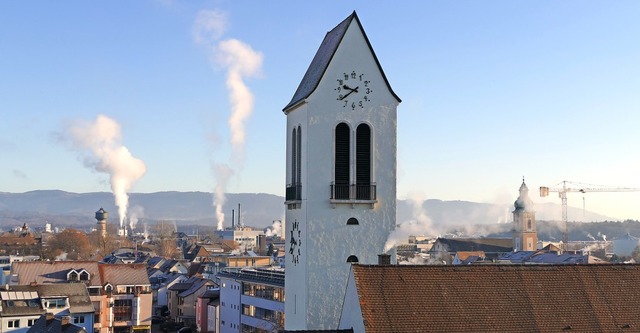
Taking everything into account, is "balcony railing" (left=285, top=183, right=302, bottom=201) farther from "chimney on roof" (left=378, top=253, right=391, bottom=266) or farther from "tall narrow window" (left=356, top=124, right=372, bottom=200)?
"chimney on roof" (left=378, top=253, right=391, bottom=266)

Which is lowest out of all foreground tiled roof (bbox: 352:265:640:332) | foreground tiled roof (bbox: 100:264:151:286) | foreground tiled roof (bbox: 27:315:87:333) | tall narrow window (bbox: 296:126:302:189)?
foreground tiled roof (bbox: 27:315:87:333)

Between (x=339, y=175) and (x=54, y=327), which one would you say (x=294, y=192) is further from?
(x=54, y=327)

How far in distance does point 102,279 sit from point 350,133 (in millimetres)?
67949

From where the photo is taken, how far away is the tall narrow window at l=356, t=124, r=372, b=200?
3288cm

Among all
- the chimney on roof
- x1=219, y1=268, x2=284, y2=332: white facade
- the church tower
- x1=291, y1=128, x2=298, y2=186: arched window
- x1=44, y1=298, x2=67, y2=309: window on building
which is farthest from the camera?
the church tower

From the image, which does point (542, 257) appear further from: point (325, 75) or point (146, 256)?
Answer: point (325, 75)

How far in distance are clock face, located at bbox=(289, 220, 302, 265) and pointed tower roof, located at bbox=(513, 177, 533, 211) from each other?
6455 inches

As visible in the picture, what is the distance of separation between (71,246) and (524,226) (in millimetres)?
108935

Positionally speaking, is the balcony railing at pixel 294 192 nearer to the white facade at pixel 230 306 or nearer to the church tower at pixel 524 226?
the white facade at pixel 230 306

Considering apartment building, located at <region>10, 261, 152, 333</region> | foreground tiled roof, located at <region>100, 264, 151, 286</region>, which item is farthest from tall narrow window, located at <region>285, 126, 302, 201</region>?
foreground tiled roof, located at <region>100, 264, 151, 286</region>

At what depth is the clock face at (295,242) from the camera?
108ft

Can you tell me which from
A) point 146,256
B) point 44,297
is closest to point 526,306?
point 44,297

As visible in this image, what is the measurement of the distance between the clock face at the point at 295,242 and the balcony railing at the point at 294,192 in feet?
3.54

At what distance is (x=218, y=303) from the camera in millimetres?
100500
